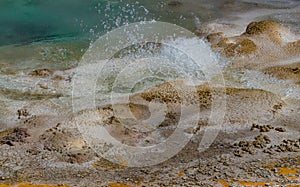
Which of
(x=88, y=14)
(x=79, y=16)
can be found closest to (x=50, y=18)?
(x=79, y=16)

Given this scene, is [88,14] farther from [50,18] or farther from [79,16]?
[50,18]

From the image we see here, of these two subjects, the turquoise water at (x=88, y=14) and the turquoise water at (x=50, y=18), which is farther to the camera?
the turquoise water at (x=88, y=14)

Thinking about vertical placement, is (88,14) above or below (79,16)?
above

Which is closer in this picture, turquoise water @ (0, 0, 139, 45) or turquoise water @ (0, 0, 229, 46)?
turquoise water @ (0, 0, 139, 45)

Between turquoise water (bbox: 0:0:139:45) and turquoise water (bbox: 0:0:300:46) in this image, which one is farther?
turquoise water (bbox: 0:0:300:46)

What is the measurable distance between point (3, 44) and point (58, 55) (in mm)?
4624

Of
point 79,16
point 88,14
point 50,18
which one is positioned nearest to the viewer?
point 50,18

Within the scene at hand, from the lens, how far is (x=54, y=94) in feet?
69.3

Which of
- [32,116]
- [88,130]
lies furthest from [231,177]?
[32,116]

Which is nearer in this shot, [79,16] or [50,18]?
[50,18]

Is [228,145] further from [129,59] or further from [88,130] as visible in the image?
[129,59]

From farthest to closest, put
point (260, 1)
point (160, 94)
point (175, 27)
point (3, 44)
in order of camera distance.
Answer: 1. point (260, 1)
2. point (175, 27)
3. point (3, 44)
4. point (160, 94)

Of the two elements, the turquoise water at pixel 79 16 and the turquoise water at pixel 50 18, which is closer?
the turquoise water at pixel 50 18

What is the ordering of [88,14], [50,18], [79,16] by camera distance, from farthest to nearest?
[88,14] < [79,16] < [50,18]
